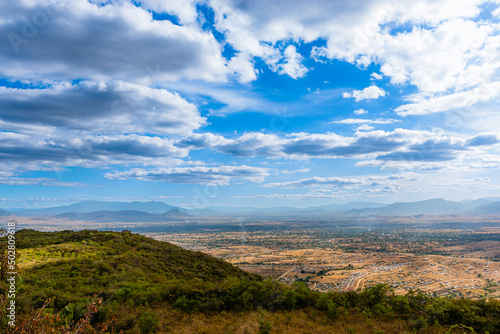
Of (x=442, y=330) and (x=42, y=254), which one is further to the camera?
(x=42, y=254)

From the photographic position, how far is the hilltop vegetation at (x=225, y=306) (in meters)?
10.6

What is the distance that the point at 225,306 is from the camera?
13383 mm

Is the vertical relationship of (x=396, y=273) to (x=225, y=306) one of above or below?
below

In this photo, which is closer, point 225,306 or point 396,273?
point 225,306

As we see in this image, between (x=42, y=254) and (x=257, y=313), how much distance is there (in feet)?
61.6

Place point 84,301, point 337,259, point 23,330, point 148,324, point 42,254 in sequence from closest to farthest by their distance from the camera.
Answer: point 23,330, point 148,324, point 84,301, point 42,254, point 337,259

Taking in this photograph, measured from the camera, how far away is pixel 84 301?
1232 cm

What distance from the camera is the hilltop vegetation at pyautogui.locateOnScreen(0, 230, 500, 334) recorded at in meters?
10.6

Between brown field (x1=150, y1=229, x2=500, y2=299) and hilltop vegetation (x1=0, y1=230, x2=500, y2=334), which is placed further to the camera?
brown field (x1=150, y1=229, x2=500, y2=299)

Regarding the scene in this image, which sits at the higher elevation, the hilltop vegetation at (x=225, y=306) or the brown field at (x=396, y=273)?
the hilltop vegetation at (x=225, y=306)

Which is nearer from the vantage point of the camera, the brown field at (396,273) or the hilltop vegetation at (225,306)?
the hilltop vegetation at (225,306)

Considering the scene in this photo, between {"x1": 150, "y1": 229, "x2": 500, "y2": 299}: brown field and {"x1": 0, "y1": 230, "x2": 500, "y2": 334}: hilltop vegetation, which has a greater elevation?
{"x1": 0, "y1": 230, "x2": 500, "y2": 334}: hilltop vegetation

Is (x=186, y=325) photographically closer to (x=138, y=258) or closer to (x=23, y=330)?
(x=23, y=330)

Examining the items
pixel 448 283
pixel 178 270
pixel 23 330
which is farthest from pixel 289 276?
pixel 23 330
